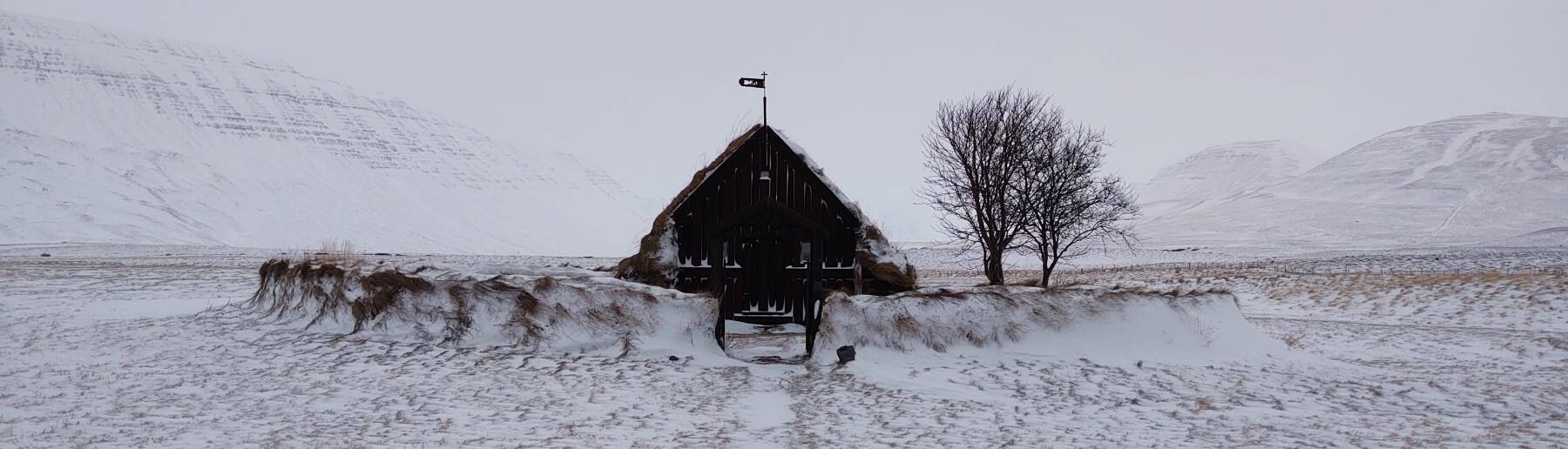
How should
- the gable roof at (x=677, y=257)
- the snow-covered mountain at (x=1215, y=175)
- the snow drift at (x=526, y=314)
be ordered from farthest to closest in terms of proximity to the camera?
the snow-covered mountain at (x=1215, y=175), the gable roof at (x=677, y=257), the snow drift at (x=526, y=314)

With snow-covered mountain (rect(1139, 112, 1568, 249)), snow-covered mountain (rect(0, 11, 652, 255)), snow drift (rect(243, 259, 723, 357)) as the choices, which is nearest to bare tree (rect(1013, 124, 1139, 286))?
snow drift (rect(243, 259, 723, 357))

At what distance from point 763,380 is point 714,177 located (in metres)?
6.55

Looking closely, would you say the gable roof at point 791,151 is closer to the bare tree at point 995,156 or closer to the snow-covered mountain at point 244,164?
the bare tree at point 995,156

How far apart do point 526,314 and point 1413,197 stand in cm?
11274

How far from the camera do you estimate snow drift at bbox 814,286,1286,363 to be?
533 inches

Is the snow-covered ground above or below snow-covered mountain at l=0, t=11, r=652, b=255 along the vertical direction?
below

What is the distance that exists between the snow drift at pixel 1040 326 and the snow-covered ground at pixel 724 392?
1.04 feet

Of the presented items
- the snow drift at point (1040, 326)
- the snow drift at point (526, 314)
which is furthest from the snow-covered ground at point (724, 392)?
the snow drift at point (526, 314)

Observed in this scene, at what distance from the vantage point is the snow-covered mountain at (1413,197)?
79.2 metres

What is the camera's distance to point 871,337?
1348 cm

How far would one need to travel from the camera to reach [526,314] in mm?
13773

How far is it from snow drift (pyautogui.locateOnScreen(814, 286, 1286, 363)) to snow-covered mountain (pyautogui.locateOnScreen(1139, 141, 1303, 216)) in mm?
134891

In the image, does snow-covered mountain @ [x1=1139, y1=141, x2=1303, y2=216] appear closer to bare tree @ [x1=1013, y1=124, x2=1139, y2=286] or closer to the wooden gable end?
bare tree @ [x1=1013, y1=124, x2=1139, y2=286]

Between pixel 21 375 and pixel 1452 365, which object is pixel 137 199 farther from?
pixel 1452 365
